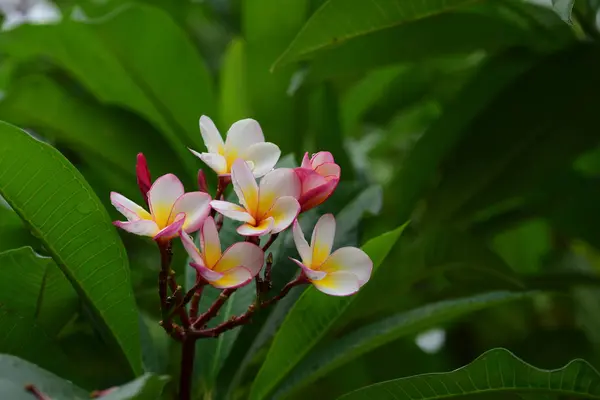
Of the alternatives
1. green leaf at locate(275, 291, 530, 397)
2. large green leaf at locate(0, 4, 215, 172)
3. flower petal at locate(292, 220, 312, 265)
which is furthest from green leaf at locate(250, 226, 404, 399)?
large green leaf at locate(0, 4, 215, 172)

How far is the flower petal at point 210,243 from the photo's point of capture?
0.52 meters

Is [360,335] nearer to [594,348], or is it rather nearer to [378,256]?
[378,256]

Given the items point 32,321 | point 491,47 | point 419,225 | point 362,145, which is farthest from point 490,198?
point 32,321

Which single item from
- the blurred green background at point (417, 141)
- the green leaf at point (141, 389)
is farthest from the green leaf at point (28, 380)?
the blurred green background at point (417, 141)

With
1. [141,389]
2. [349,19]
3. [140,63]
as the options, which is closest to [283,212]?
[141,389]

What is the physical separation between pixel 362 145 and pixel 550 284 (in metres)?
0.47

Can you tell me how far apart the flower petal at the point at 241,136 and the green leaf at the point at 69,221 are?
0.37 feet

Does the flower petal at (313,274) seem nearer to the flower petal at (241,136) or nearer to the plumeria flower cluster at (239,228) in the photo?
the plumeria flower cluster at (239,228)

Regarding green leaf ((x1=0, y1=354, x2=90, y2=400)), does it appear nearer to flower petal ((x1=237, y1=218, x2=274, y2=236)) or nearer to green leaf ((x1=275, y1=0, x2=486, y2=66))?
flower petal ((x1=237, y1=218, x2=274, y2=236))

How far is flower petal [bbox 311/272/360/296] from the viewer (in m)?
0.53

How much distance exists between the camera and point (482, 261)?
0.91 m

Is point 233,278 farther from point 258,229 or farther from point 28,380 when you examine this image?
point 28,380

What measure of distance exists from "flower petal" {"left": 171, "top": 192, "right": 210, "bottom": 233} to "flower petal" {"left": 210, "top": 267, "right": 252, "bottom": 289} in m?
0.04

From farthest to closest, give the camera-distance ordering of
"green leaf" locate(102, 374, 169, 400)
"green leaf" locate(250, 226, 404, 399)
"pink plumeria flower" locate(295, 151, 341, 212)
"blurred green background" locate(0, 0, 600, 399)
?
1. "blurred green background" locate(0, 0, 600, 399)
2. "green leaf" locate(250, 226, 404, 399)
3. "pink plumeria flower" locate(295, 151, 341, 212)
4. "green leaf" locate(102, 374, 169, 400)
